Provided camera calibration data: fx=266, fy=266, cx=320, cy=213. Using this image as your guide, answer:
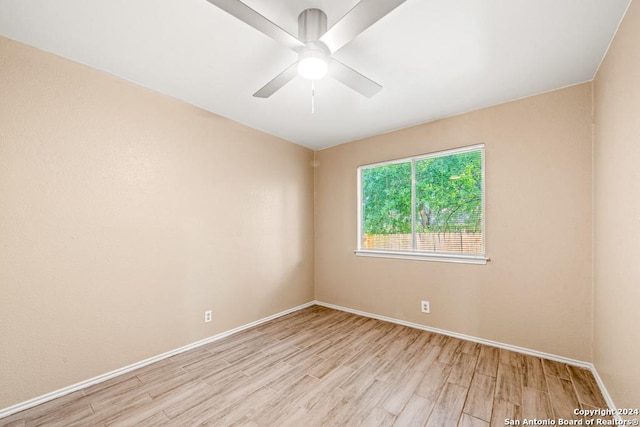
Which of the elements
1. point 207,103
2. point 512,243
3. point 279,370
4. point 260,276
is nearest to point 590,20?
point 512,243

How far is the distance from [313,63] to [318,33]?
172 mm

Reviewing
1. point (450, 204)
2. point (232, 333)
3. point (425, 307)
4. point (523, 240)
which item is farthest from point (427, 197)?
point (232, 333)

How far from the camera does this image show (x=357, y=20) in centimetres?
132

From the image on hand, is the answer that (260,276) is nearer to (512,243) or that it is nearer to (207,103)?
(207,103)

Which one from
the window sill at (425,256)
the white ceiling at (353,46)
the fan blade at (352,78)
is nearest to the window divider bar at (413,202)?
the window sill at (425,256)

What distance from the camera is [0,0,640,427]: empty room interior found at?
164 cm

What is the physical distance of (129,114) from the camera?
2295mm

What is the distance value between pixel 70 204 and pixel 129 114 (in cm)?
87

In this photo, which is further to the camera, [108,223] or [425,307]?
[425,307]

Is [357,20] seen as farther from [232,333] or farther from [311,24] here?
[232,333]

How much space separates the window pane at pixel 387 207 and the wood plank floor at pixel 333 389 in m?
1.27

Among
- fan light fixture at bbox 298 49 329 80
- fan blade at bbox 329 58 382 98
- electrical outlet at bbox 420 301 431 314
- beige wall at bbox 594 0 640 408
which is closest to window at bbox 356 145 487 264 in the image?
electrical outlet at bbox 420 301 431 314

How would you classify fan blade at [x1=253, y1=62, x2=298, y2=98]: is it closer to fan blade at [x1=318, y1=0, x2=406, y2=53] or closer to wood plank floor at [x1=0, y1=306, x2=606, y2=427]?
fan blade at [x1=318, y1=0, x2=406, y2=53]

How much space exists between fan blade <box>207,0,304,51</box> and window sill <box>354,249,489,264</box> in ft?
8.41
